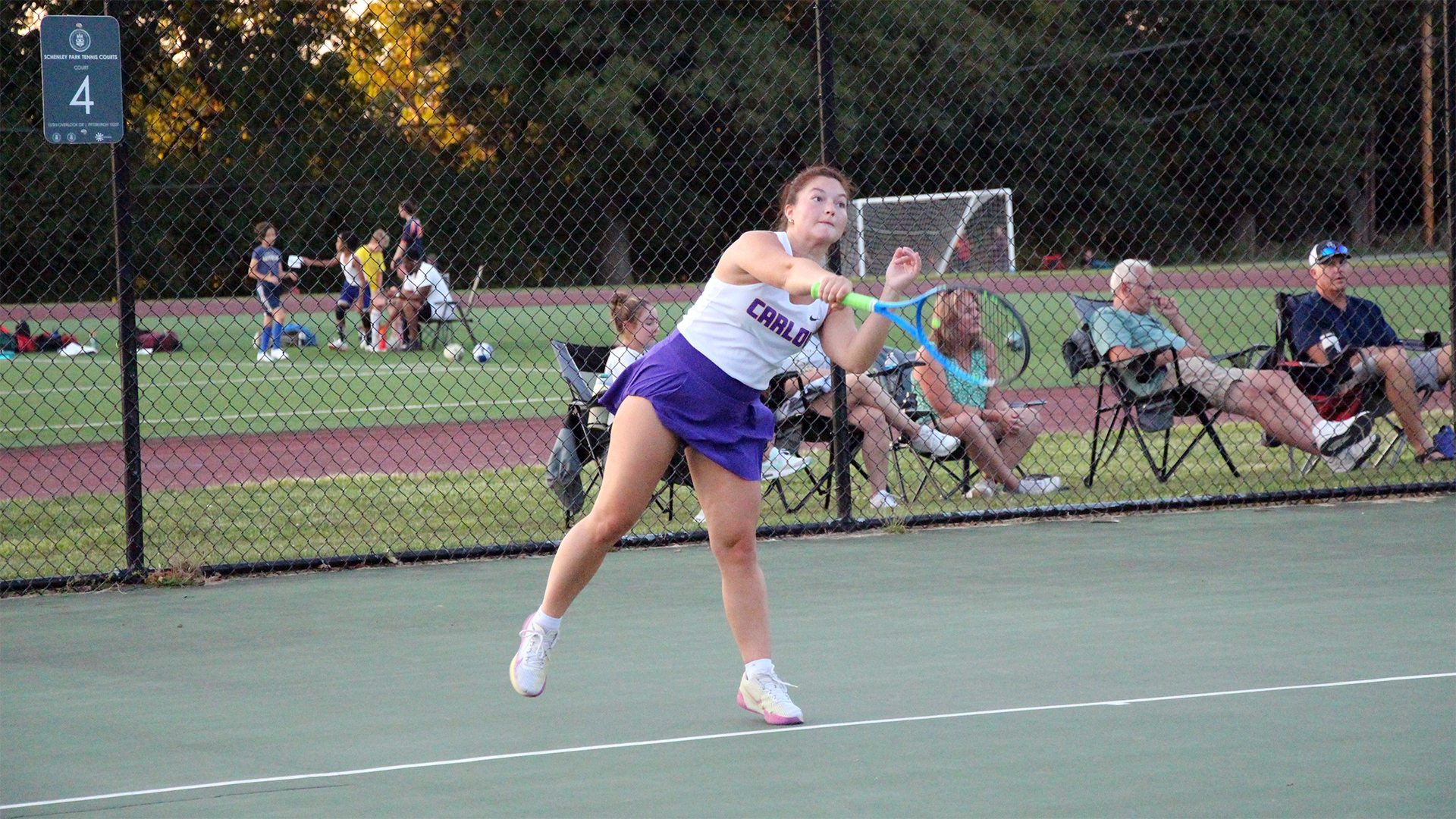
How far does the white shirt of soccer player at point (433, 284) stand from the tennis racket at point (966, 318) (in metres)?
12.6

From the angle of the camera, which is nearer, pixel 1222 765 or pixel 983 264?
pixel 1222 765

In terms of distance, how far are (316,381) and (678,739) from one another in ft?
40.8

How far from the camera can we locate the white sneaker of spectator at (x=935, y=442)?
7.83 m

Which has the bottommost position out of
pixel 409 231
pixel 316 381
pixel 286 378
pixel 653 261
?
pixel 653 261

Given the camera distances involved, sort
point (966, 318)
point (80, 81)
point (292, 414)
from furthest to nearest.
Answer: point (292, 414) < point (80, 81) < point (966, 318)

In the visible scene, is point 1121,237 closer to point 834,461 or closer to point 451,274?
point 451,274

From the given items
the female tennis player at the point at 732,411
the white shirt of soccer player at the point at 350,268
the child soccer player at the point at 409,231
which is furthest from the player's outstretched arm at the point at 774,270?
Answer: the white shirt of soccer player at the point at 350,268

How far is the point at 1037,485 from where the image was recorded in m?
8.05

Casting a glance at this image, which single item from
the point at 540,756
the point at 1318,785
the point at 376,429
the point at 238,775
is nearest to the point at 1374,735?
the point at 1318,785

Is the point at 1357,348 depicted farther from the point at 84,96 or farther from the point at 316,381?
the point at 316,381

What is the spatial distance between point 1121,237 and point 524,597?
81.5ft

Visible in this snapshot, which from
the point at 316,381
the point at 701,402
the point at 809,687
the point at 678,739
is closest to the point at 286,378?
the point at 316,381

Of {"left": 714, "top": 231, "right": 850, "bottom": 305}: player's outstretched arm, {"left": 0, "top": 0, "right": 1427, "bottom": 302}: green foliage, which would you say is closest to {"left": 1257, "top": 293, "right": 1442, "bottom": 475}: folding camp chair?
{"left": 714, "top": 231, "right": 850, "bottom": 305}: player's outstretched arm

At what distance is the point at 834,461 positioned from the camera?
7.23 metres
